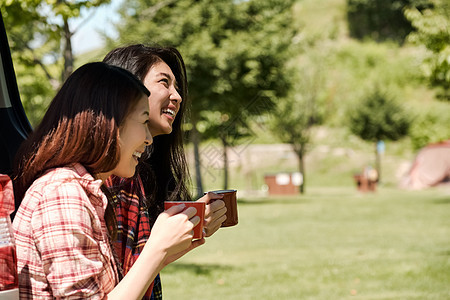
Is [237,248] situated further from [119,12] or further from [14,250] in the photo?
[119,12]

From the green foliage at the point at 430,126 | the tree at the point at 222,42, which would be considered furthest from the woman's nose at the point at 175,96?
the green foliage at the point at 430,126

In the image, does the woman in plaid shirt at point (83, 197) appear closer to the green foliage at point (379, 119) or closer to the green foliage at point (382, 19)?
the green foliage at point (379, 119)

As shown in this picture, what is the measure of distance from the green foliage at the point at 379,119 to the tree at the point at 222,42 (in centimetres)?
1763

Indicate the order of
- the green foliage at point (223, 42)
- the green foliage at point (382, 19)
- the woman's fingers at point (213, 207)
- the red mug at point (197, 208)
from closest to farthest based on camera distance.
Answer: the red mug at point (197, 208), the woman's fingers at point (213, 207), the green foliage at point (223, 42), the green foliage at point (382, 19)

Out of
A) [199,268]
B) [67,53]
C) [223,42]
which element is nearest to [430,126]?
[223,42]

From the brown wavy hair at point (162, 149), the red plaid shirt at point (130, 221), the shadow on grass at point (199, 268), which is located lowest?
the shadow on grass at point (199, 268)

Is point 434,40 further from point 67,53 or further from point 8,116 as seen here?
point 8,116

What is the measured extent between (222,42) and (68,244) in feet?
74.5

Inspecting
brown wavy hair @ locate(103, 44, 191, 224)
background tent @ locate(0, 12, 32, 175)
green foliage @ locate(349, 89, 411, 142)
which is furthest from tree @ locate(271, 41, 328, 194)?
background tent @ locate(0, 12, 32, 175)

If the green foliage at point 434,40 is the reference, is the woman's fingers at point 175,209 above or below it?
below

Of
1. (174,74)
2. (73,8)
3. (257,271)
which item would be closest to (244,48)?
(257,271)

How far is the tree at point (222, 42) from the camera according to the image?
76.0 ft

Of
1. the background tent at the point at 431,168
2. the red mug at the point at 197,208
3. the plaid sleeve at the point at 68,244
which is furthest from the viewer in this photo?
the background tent at the point at 431,168

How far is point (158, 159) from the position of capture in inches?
105
